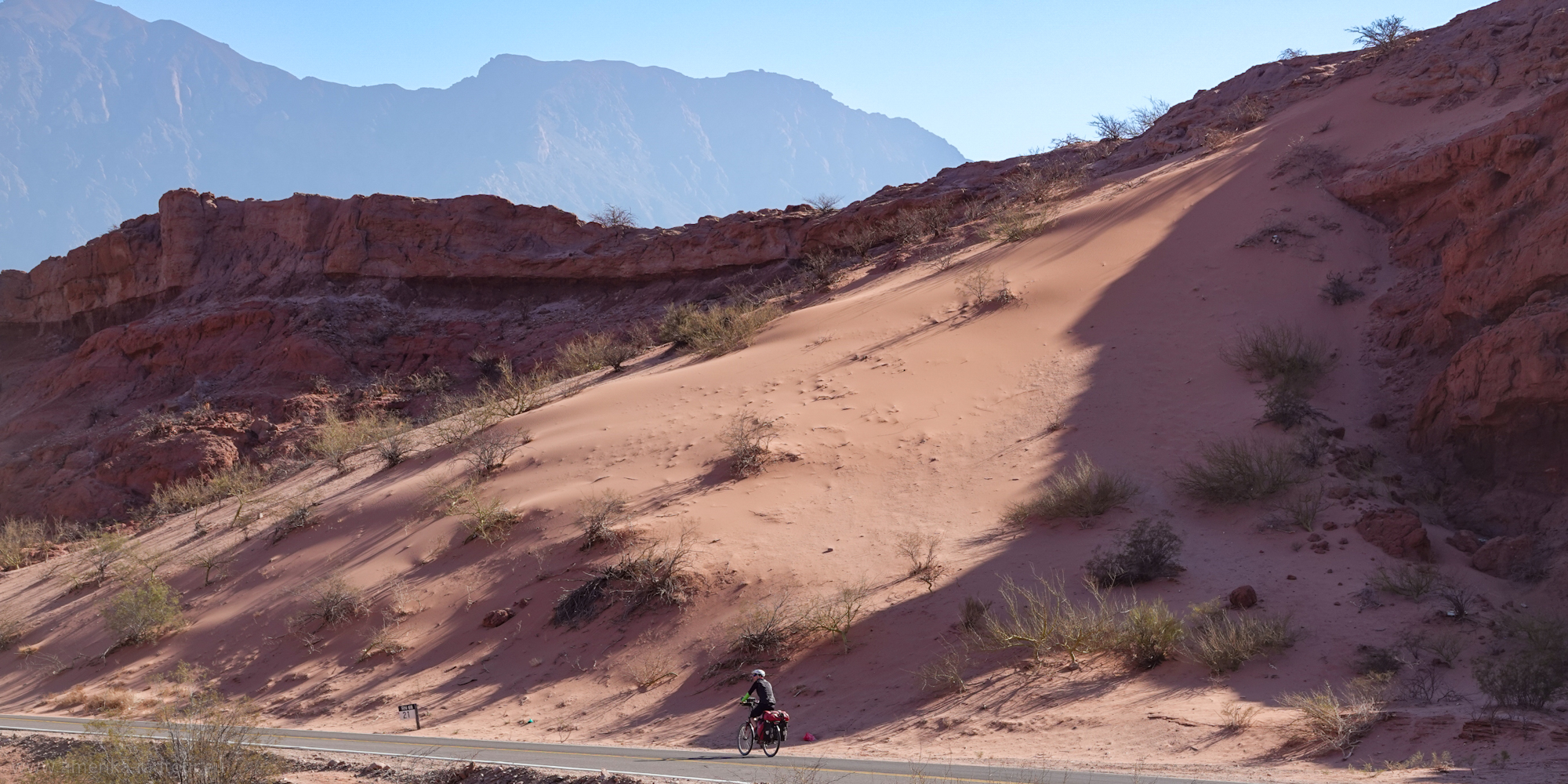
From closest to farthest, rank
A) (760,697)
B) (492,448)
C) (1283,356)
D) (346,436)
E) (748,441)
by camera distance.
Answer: (760,697) → (1283,356) → (748,441) → (492,448) → (346,436)

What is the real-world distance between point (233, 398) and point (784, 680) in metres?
20.3

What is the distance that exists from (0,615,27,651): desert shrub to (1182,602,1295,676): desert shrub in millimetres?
16027

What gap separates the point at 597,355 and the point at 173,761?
14875mm

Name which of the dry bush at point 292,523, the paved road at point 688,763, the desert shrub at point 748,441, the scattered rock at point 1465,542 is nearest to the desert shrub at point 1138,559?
the scattered rock at point 1465,542

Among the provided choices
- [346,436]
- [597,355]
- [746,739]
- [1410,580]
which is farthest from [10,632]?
[1410,580]

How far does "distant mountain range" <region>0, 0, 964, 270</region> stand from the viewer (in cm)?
14925

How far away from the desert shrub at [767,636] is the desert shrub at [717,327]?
968 centimetres

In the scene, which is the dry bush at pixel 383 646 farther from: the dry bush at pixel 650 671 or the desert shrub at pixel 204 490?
the desert shrub at pixel 204 490

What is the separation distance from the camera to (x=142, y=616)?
13273 millimetres

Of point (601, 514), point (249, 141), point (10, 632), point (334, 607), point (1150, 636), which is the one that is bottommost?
point (1150, 636)

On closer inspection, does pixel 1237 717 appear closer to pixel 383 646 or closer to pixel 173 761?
pixel 173 761

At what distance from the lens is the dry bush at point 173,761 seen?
751 centimetres

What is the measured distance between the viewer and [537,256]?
28594mm

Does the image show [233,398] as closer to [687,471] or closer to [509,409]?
[509,409]
